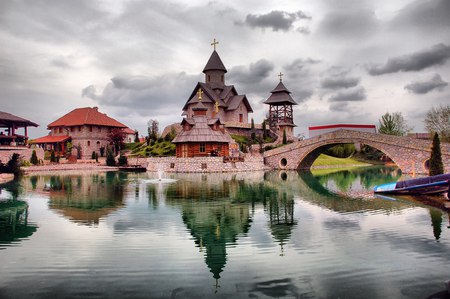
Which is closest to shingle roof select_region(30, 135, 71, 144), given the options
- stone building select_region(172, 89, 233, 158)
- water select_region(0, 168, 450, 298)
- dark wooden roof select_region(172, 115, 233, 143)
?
dark wooden roof select_region(172, 115, 233, 143)

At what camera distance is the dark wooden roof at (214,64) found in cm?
6731

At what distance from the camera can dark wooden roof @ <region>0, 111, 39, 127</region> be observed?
173 feet

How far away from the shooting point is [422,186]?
2089 centimetres

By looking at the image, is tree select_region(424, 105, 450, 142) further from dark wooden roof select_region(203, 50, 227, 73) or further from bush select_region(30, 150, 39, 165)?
bush select_region(30, 150, 39, 165)

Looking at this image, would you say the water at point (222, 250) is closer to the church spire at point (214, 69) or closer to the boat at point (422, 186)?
the boat at point (422, 186)

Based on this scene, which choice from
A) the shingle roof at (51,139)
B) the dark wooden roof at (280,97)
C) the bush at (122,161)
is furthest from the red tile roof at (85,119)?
the dark wooden roof at (280,97)

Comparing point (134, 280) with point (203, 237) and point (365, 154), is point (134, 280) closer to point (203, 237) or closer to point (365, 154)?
point (203, 237)

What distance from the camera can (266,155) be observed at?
50.5 meters

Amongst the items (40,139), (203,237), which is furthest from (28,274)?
(40,139)


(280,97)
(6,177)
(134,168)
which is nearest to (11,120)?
(134,168)

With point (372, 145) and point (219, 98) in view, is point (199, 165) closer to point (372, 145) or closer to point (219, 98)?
point (372, 145)

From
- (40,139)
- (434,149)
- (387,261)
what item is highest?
(40,139)

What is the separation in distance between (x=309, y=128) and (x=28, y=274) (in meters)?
69.0

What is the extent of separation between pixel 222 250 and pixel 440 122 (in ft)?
150
